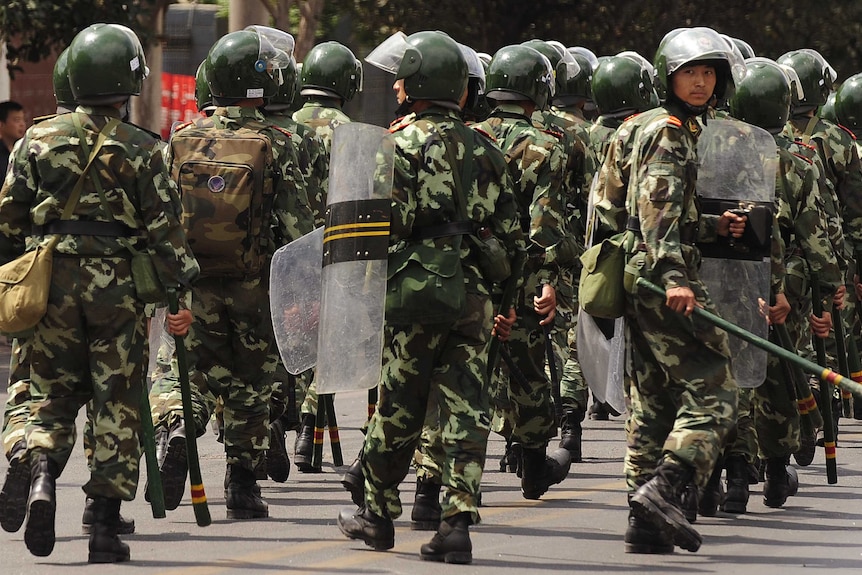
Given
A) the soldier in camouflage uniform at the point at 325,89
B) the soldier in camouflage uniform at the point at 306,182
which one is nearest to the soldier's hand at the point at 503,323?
the soldier in camouflage uniform at the point at 306,182

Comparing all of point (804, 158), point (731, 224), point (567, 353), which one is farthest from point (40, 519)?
point (567, 353)

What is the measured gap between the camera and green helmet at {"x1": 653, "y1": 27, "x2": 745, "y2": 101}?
7578mm

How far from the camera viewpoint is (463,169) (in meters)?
7.38

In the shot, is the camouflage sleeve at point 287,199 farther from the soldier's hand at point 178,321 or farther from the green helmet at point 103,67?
the green helmet at point 103,67

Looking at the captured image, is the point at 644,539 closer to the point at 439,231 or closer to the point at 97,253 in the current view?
the point at 439,231

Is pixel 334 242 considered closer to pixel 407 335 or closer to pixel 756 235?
pixel 407 335

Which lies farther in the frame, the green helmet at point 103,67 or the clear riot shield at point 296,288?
the clear riot shield at point 296,288

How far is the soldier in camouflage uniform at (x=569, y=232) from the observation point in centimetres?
1043

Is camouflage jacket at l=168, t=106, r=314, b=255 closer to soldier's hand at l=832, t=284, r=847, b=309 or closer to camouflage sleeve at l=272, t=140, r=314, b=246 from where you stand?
camouflage sleeve at l=272, t=140, r=314, b=246

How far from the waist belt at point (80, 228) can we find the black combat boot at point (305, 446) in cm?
304

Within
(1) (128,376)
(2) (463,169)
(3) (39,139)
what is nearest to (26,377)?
(1) (128,376)

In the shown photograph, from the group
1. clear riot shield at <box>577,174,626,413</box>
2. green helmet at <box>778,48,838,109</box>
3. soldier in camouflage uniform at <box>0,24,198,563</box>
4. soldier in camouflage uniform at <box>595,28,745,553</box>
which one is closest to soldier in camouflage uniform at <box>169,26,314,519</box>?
soldier in camouflage uniform at <box>0,24,198,563</box>

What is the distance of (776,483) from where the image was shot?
29.2 feet

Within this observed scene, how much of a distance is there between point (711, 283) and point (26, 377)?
3.02m
